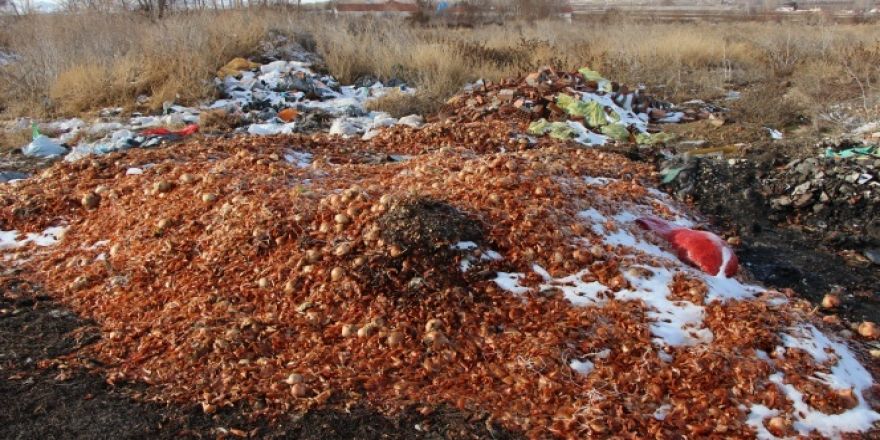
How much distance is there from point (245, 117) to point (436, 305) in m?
5.35

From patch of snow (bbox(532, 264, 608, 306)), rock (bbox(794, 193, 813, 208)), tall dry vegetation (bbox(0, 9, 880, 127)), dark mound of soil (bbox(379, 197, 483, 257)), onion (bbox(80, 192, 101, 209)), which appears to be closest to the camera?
patch of snow (bbox(532, 264, 608, 306))

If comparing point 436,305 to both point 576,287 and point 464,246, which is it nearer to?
point 464,246

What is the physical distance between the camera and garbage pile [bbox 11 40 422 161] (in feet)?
20.1

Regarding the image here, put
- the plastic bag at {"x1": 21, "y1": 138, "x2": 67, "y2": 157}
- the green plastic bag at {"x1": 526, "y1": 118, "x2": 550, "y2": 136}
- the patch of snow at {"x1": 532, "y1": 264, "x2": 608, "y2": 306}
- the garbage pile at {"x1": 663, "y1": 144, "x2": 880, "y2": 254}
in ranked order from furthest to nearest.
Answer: the green plastic bag at {"x1": 526, "y1": 118, "x2": 550, "y2": 136}
the plastic bag at {"x1": 21, "y1": 138, "x2": 67, "y2": 157}
the garbage pile at {"x1": 663, "y1": 144, "x2": 880, "y2": 254}
the patch of snow at {"x1": 532, "y1": 264, "x2": 608, "y2": 306}

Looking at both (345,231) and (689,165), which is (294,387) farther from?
(689,165)

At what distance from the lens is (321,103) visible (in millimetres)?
8328

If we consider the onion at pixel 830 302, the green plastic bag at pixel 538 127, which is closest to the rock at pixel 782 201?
the onion at pixel 830 302

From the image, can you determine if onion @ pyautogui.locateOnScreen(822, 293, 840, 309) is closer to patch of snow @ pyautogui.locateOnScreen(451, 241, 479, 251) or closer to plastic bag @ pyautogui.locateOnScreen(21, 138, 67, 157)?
patch of snow @ pyautogui.locateOnScreen(451, 241, 479, 251)

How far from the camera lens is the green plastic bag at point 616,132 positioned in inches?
252

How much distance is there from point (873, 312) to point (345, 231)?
2.67m

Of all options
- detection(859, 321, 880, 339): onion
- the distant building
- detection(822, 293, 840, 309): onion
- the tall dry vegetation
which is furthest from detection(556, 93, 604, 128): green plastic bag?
the distant building

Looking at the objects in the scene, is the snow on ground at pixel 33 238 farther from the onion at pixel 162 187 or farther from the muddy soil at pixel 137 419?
the muddy soil at pixel 137 419

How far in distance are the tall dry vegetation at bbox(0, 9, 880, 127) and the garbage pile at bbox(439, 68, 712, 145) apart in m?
0.78

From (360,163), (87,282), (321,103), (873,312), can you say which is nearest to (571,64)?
(321,103)
